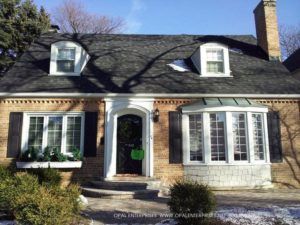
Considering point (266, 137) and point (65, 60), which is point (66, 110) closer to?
point (65, 60)

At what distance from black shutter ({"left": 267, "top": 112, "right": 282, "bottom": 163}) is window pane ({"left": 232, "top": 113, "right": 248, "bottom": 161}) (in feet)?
3.42

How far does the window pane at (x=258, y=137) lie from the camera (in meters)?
11.0

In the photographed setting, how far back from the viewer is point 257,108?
1098 centimetres

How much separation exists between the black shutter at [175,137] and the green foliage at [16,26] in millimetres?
14683

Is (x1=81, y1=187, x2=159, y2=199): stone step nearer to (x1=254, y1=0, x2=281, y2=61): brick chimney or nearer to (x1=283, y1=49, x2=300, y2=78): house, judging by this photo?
(x1=254, y1=0, x2=281, y2=61): brick chimney

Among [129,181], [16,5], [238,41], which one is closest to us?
[129,181]

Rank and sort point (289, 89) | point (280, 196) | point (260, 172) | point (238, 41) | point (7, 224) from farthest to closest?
point (238, 41)
point (289, 89)
point (260, 172)
point (280, 196)
point (7, 224)

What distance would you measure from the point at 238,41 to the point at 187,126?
269 inches

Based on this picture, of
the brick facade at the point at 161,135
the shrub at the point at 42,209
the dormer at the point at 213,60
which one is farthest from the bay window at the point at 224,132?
the shrub at the point at 42,209

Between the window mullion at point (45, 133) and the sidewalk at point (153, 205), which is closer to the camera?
the sidewalk at point (153, 205)

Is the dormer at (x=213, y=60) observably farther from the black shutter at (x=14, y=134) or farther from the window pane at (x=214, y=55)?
the black shutter at (x=14, y=134)

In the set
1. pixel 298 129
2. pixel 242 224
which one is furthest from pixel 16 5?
pixel 242 224

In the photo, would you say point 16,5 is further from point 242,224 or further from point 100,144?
point 242,224

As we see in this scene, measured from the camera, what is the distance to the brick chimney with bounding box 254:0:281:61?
13749mm
